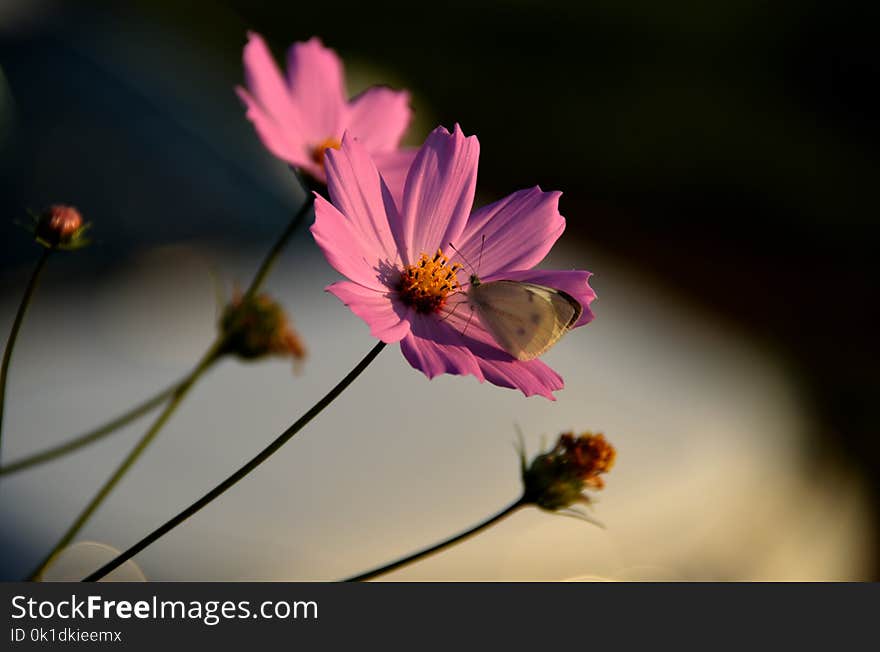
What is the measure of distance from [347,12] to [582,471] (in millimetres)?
2754

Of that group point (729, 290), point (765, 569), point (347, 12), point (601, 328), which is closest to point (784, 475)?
point (765, 569)

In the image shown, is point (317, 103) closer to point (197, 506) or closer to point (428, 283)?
point (428, 283)

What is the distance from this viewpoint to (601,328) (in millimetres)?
2158

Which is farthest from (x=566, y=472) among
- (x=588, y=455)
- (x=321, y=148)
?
(x=321, y=148)

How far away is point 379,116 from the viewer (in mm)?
840

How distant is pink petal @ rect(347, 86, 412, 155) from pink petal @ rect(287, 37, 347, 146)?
0.01 metres

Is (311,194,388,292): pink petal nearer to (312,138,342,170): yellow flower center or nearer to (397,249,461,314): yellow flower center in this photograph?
(397,249,461,314): yellow flower center

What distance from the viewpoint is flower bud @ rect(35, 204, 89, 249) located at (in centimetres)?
52

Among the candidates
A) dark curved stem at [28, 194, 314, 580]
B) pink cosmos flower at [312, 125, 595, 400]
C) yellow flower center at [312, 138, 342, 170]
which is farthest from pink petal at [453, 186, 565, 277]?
yellow flower center at [312, 138, 342, 170]

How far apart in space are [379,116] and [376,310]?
0.37 metres

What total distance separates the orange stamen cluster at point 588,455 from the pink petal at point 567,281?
0.31 feet

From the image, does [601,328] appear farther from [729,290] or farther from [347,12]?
[347,12]
